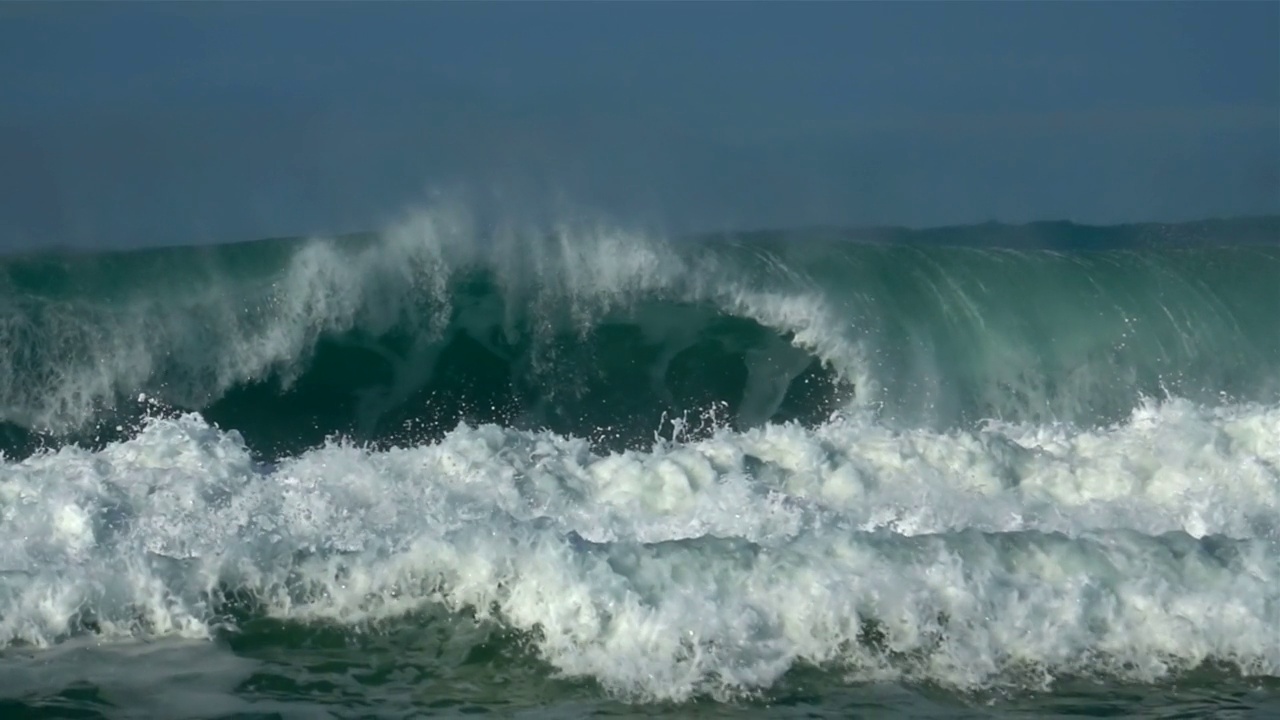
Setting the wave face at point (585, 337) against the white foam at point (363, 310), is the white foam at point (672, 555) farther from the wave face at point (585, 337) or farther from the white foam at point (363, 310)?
the white foam at point (363, 310)

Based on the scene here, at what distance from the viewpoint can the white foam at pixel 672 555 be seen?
23.4ft

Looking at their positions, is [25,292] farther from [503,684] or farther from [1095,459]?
[1095,459]

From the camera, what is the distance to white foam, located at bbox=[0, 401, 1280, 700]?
7.14 meters

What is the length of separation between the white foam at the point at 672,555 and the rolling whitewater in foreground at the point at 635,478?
0.02 m

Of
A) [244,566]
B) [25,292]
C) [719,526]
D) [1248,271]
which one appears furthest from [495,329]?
[1248,271]

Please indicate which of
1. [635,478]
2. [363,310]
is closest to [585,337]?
[363,310]

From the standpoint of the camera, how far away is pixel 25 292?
511 inches

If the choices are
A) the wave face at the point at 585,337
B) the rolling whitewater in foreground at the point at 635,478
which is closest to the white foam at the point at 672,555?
the rolling whitewater in foreground at the point at 635,478

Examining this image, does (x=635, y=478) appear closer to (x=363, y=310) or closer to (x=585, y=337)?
(x=585, y=337)

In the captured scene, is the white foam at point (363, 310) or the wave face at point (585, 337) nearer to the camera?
the white foam at point (363, 310)

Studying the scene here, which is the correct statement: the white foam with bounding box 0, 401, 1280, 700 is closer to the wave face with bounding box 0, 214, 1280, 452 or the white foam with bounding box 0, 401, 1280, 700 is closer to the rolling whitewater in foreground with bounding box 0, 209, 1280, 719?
the rolling whitewater in foreground with bounding box 0, 209, 1280, 719

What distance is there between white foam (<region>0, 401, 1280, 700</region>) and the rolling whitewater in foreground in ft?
0.08

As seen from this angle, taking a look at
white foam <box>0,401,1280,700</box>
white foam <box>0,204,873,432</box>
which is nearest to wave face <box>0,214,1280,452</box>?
white foam <box>0,204,873,432</box>

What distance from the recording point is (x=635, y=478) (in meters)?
9.70
